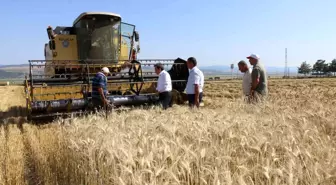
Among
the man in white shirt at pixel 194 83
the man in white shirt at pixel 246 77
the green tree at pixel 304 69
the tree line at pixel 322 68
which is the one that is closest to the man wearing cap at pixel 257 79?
the man in white shirt at pixel 246 77

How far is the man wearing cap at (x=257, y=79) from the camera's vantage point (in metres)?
6.50

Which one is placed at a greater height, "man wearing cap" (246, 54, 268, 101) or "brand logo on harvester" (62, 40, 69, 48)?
"brand logo on harvester" (62, 40, 69, 48)

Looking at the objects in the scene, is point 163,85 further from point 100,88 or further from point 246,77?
point 246,77

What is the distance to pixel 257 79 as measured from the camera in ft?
21.3

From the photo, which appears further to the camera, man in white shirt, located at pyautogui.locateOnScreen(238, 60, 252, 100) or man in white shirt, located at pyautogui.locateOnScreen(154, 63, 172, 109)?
man in white shirt, located at pyautogui.locateOnScreen(154, 63, 172, 109)

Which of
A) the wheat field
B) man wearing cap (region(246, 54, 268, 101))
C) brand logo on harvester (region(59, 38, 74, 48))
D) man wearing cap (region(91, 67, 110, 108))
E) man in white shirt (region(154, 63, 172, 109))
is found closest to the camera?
the wheat field

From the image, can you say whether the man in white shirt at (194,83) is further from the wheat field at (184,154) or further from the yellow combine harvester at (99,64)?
the yellow combine harvester at (99,64)

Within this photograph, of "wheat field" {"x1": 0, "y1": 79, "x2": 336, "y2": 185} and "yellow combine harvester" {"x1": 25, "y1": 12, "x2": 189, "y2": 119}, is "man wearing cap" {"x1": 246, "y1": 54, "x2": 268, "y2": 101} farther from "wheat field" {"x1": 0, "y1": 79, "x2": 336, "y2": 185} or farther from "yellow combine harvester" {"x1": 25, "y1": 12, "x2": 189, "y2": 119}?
"yellow combine harvester" {"x1": 25, "y1": 12, "x2": 189, "y2": 119}

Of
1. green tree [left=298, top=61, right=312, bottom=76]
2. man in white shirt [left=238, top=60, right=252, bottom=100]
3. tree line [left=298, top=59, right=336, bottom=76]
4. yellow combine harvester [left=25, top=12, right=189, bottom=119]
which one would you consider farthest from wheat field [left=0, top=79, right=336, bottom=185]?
green tree [left=298, top=61, right=312, bottom=76]

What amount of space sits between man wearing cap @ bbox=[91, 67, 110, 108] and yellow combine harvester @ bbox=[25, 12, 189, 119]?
114 centimetres

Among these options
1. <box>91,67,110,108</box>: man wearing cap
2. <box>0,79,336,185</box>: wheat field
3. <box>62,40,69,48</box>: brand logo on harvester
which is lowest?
<box>0,79,336,185</box>: wheat field

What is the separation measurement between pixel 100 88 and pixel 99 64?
2.67m

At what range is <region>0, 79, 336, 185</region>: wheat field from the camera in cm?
225

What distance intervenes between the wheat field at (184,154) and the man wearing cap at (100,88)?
1942 millimetres
